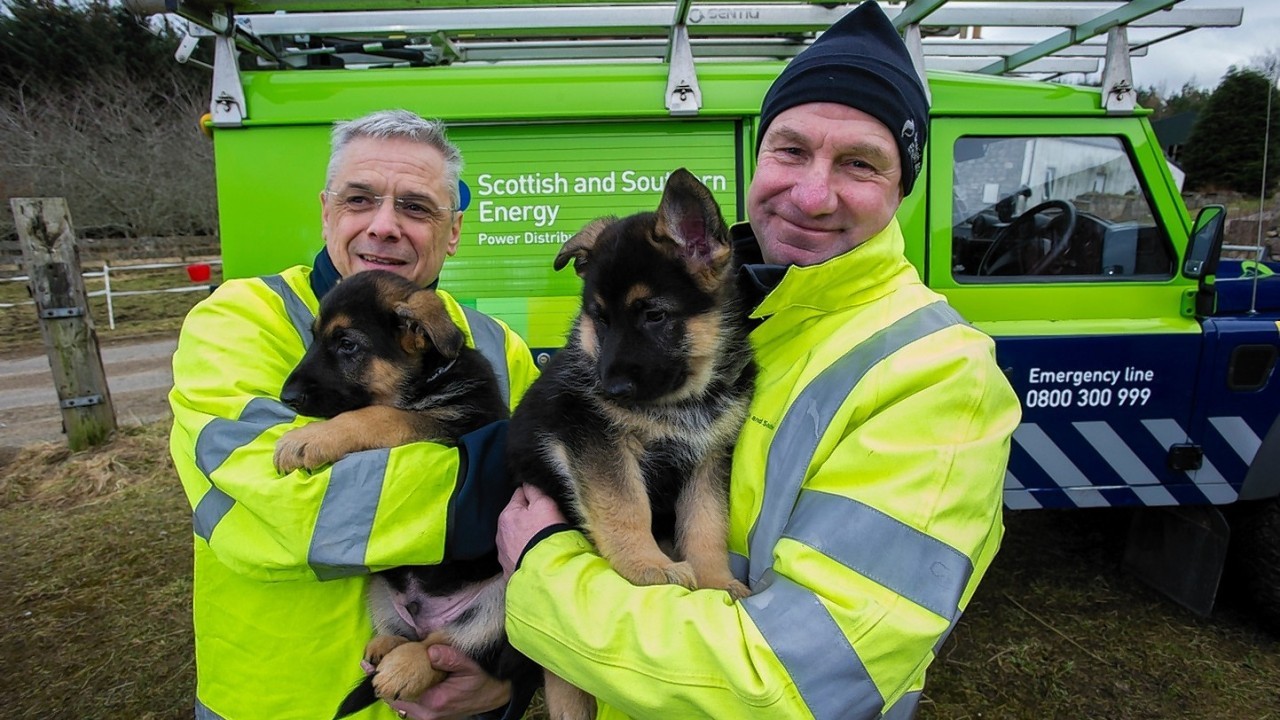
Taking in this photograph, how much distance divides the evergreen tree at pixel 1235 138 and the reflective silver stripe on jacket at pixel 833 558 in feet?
15.7

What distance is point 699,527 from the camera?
2.01 m

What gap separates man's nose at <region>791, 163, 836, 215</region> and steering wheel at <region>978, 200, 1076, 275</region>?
2.92 meters

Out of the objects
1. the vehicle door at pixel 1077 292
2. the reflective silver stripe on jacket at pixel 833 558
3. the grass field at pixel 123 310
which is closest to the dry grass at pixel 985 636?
the vehicle door at pixel 1077 292

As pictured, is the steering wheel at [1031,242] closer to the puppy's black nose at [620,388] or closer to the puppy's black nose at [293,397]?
the puppy's black nose at [620,388]

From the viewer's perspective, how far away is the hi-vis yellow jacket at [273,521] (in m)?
1.77

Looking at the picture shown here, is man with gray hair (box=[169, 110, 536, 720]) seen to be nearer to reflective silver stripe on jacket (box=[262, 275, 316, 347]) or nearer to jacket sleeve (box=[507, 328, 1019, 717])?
reflective silver stripe on jacket (box=[262, 275, 316, 347])

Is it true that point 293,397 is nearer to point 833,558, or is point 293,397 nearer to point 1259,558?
point 833,558

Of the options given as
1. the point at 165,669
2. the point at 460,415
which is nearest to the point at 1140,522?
the point at 460,415

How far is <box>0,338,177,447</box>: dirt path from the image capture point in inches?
356

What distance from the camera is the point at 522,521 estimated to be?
1.91m

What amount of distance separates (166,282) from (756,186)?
78.3ft

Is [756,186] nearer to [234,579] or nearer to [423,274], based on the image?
[423,274]

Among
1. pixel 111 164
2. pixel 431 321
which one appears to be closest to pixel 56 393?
pixel 431 321

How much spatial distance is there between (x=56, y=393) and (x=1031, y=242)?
10.8 m
